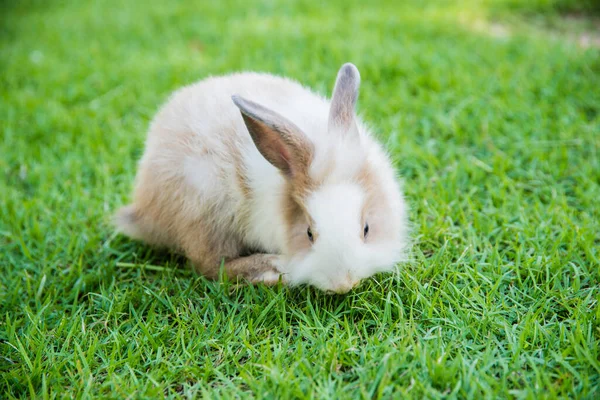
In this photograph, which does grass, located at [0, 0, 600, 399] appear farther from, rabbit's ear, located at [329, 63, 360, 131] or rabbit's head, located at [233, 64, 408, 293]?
rabbit's ear, located at [329, 63, 360, 131]

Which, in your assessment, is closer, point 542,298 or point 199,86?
point 542,298

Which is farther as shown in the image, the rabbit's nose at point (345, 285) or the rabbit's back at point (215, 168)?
the rabbit's back at point (215, 168)

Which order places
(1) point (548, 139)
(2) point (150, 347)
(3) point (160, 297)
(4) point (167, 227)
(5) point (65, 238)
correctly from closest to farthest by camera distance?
(2) point (150, 347) → (3) point (160, 297) → (4) point (167, 227) → (5) point (65, 238) → (1) point (548, 139)

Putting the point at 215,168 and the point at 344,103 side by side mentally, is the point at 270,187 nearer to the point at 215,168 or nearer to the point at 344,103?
the point at 215,168

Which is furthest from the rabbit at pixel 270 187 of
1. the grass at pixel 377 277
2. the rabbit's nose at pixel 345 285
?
the grass at pixel 377 277

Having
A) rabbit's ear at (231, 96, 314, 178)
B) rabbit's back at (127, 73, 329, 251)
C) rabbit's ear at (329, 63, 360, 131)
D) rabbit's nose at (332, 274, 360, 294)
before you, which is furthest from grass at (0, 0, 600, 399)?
rabbit's ear at (329, 63, 360, 131)

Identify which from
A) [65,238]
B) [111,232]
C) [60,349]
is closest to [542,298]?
[60,349]

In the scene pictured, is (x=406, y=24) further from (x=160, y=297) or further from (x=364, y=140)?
(x=160, y=297)

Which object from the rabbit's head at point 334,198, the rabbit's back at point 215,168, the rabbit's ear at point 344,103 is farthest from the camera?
the rabbit's back at point 215,168

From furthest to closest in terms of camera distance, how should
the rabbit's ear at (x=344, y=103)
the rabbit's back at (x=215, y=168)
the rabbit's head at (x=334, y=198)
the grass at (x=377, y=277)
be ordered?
the rabbit's back at (x=215, y=168), the rabbit's ear at (x=344, y=103), the rabbit's head at (x=334, y=198), the grass at (x=377, y=277)

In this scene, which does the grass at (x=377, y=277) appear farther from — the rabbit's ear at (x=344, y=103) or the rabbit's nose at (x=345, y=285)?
the rabbit's ear at (x=344, y=103)
